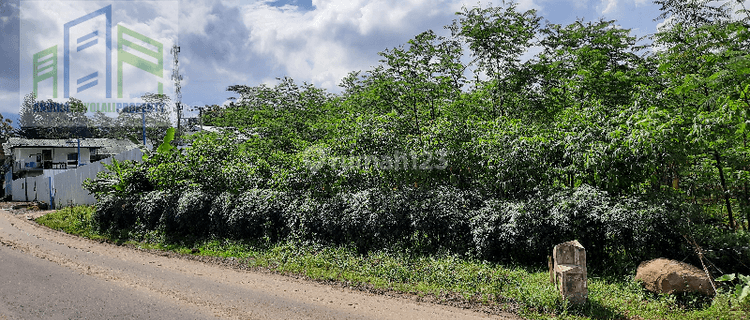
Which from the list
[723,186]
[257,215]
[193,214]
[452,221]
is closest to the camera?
[723,186]

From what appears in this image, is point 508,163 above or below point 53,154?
below

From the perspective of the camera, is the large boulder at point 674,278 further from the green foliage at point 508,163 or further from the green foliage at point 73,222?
the green foliage at point 73,222

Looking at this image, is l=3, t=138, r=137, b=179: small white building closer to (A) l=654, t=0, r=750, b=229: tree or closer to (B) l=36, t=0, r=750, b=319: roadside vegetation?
(B) l=36, t=0, r=750, b=319: roadside vegetation

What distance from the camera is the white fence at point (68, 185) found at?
18.4 m

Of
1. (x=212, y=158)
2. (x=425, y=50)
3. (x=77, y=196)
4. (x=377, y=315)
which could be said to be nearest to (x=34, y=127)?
(x=77, y=196)

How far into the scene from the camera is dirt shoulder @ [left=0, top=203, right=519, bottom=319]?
6.12 m

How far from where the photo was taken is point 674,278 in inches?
235

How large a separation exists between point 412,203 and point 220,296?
4201 millimetres

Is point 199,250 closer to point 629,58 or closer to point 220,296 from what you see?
point 220,296

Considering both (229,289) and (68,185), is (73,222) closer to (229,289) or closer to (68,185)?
(68,185)

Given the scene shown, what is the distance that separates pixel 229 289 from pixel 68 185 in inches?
760

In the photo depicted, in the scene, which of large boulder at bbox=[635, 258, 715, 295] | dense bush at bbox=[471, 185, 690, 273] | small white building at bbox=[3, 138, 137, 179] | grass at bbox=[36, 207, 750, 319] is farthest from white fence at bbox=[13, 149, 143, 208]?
large boulder at bbox=[635, 258, 715, 295]

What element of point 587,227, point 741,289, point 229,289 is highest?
point 587,227

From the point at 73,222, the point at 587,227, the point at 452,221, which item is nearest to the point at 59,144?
the point at 73,222
